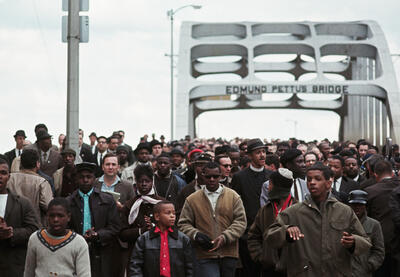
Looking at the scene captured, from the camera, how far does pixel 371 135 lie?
6412cm

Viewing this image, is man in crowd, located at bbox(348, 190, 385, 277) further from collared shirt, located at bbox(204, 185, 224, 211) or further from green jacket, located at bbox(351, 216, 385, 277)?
collared shirt, located at bbox(204, 185, 224, 211)

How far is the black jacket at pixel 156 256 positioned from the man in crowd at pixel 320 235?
43.8 inches

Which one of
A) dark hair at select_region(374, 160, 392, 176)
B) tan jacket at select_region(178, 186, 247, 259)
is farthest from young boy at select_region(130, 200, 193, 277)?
dark hair at select_region(374, 160, 392, 176)

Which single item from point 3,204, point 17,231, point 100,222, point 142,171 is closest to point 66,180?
point 142,171

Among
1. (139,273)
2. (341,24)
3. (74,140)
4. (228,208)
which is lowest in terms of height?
(139,273)

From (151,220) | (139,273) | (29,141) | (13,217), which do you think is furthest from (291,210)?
(29,141)

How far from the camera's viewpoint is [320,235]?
7.45 m

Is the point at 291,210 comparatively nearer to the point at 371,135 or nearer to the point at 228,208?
the point at 228,208

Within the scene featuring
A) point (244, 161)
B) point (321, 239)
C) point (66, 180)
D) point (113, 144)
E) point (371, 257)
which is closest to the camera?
point (321, 239)

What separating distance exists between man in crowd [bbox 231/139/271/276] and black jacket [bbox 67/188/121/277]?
207 centimetres

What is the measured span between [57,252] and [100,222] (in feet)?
5.81

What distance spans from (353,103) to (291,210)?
6417cm

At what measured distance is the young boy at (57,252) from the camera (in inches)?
295

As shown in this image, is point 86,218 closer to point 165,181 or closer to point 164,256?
point 164,256
